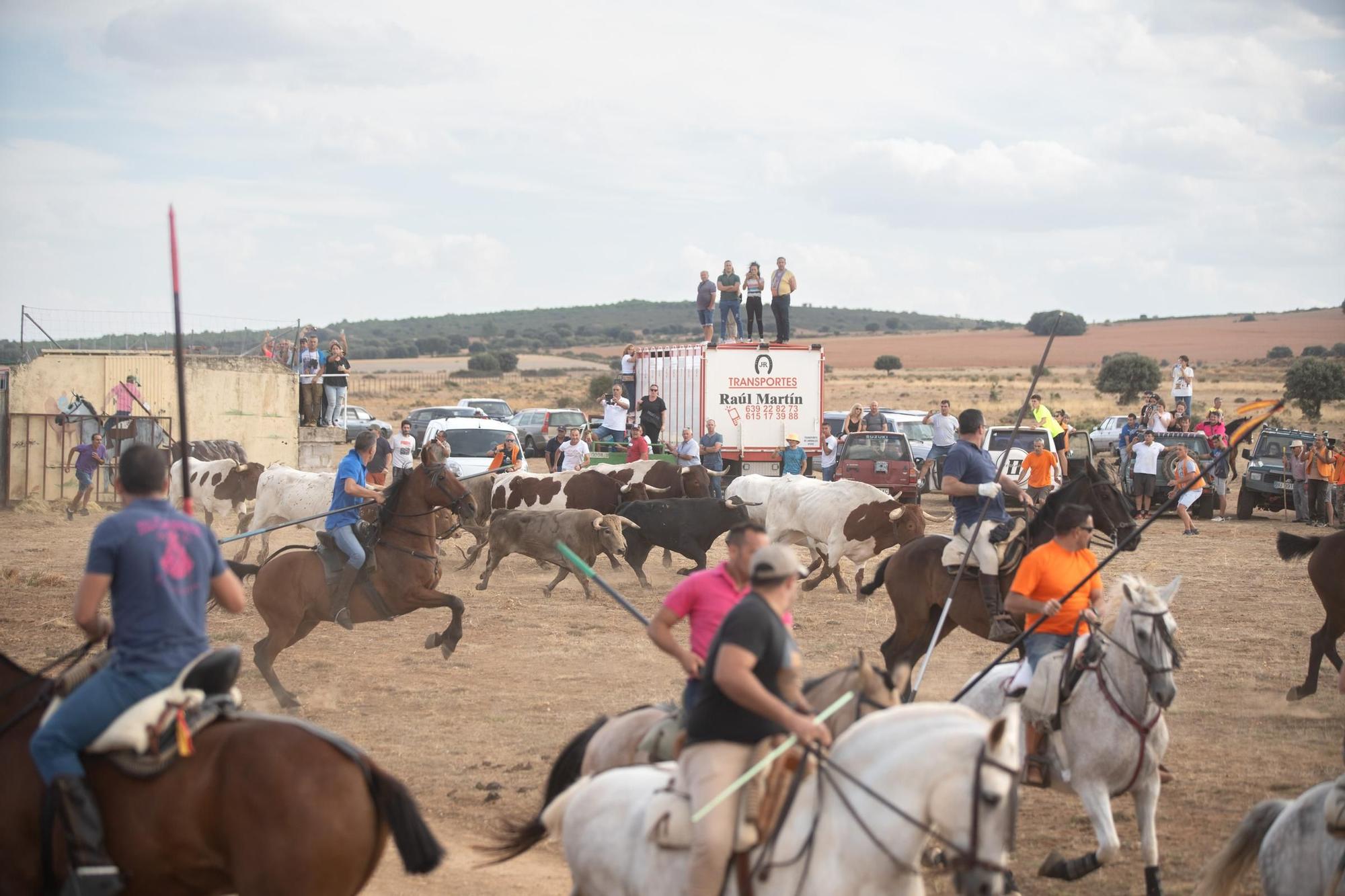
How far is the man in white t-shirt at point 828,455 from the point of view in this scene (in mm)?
26672

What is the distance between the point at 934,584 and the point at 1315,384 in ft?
152

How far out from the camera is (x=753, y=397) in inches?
994

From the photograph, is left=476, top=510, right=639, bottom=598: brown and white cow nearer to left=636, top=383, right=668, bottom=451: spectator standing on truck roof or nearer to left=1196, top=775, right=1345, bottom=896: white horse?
left=636, top=383, right=668, bottom=451: spectator standing on truck roof

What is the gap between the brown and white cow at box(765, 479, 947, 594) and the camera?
15.9 m

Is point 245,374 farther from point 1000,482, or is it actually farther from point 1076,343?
point 1076,343

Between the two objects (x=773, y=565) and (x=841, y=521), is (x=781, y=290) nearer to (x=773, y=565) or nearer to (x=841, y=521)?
(x=841, y=521)

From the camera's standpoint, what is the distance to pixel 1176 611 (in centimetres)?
1507

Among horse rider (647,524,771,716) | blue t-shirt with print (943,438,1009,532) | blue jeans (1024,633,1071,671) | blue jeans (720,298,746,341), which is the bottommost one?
Result: blue jeans (1024,633,1071,671)

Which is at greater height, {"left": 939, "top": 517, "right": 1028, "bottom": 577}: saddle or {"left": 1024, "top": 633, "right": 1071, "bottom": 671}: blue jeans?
{"left": 939, "top": 517, "right": 1028, "bottom": 577}: saddle

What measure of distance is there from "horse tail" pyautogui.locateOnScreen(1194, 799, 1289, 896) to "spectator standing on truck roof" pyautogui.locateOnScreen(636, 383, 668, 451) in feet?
65.3

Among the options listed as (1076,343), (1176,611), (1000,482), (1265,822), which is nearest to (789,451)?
(1176,611)

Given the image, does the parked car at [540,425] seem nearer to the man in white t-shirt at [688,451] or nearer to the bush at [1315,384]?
the man in white t-shirt at [688,451]

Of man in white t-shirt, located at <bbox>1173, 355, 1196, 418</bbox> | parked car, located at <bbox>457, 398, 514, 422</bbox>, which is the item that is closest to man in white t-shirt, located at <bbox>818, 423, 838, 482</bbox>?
man in white t-shirt, located at <bbox>1173, 355, 1196, 418</bbox>

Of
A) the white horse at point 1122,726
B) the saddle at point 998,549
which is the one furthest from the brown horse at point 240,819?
the saddle at point 998,549
